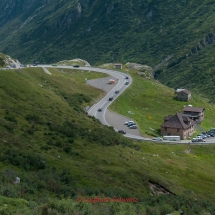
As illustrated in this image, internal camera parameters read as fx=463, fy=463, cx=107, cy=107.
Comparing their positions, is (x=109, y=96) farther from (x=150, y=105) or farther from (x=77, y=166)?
(x=77, y=166)

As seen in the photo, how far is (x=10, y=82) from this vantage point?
8369cm

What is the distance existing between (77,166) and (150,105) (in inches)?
2747

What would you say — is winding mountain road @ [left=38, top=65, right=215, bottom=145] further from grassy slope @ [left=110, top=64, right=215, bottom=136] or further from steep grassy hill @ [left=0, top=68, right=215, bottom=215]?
steep grassy hill @ [left=0, top=68, right=215, bottom=215]

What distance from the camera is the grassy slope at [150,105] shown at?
355 ft

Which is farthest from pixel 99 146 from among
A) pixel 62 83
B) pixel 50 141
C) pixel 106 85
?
pixel 106 85

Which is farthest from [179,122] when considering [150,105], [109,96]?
[109,96]

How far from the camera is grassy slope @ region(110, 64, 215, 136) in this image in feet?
355

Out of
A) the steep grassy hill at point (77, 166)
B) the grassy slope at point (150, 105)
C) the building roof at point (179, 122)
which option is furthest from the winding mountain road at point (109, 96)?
the steep grassy hill at point (77, 166)

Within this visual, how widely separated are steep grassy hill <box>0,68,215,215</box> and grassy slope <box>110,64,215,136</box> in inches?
756

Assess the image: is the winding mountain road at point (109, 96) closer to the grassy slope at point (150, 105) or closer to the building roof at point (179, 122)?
the grassy slope at point (150, 105)

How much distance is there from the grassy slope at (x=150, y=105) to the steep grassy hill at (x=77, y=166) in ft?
63.0

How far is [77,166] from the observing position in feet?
176

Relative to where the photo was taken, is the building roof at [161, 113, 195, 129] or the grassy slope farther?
the grassy slope

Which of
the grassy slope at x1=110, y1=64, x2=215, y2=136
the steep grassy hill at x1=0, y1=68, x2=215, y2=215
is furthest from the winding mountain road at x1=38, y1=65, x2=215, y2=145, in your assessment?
the steep grassy hill at x1=0, y1=68, x2=215, y2=215
